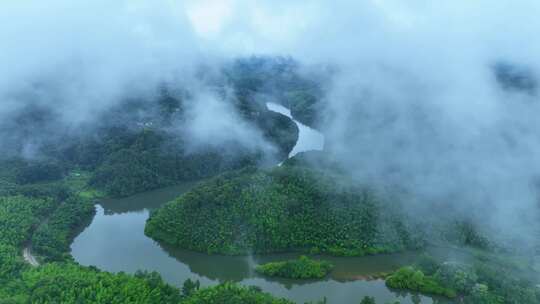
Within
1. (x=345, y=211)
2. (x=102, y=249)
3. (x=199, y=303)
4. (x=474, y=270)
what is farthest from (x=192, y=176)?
(x=474, y=270)

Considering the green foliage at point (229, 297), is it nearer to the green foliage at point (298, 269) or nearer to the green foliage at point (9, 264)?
the green foliage at point (298, 269)

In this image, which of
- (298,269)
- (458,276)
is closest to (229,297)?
(298,269)

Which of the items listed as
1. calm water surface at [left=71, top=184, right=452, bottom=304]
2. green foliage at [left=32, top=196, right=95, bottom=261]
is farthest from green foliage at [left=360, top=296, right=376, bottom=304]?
green foliage at [left=32, top=196, right=95, bottom=261]

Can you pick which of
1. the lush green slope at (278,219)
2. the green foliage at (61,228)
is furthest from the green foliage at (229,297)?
the green foliage at (61,228)

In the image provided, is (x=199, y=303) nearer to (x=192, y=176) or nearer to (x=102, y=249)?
(x=102, y=249)

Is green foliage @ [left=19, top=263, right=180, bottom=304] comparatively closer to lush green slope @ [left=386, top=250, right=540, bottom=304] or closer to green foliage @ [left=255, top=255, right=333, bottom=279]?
green foliage @ [left=255, top=255, right=333, bottom=279]
